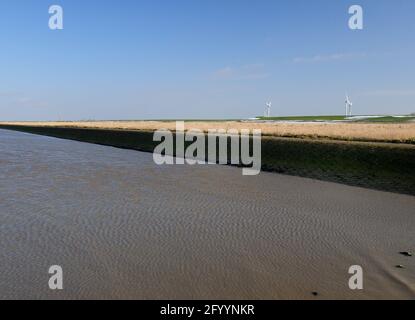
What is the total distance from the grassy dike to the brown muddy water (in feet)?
5.44

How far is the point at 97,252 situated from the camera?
26.6 ft

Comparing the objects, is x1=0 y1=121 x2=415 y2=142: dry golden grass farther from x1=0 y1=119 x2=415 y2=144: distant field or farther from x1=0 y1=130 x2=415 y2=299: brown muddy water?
x1=0 y1=130 x2=415 y2=299: brown muddy water

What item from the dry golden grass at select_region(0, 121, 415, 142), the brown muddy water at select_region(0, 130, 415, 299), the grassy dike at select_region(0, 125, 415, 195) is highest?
the dry golden grass at select_region(0, 121, 415, 142)

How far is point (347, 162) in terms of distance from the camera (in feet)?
65.1

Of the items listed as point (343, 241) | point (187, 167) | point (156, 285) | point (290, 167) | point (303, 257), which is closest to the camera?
point (156, 285)

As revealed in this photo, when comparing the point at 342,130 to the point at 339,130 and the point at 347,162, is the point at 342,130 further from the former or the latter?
the point at 347,162

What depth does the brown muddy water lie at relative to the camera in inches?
254

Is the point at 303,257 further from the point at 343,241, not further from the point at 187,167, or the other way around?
the point at 187,167

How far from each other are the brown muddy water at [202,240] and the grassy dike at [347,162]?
65.2 inches
